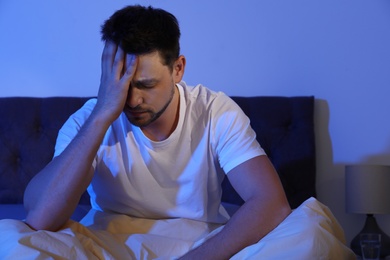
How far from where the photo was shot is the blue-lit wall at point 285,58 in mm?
2506

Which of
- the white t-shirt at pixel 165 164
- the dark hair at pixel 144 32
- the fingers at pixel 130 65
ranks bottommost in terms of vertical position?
the white t-shirt at pixel 165 164

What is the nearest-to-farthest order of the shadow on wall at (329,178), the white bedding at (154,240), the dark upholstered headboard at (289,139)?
the white bedding at (154,240) → the dark upholstered headboard at (289,139) → the shadow on wall at (329,178)

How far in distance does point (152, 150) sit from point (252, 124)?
2.76ft

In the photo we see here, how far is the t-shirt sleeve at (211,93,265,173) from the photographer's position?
1624mm

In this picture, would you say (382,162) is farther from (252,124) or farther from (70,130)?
(70,130)

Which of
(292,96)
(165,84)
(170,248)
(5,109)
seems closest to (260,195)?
(170,248)

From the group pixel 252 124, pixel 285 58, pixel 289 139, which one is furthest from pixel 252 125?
pixel 285 58

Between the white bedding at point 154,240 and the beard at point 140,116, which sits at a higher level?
the beard at point 140,116

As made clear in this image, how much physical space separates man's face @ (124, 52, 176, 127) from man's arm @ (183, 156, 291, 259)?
0.28 m

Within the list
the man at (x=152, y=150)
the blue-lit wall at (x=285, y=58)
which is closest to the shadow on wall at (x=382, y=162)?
the blue-lit wall at (x=285, y=58)

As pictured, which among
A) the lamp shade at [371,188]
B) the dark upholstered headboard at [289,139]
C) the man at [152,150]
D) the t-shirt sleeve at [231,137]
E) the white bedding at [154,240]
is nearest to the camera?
the white bedding at [154,240]

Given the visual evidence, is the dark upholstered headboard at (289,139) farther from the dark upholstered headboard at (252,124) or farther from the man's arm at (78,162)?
the man's arm at (78,162)

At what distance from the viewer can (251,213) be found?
4.80 feet

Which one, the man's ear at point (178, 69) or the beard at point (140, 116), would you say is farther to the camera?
the man's ear at point (178, 69)
